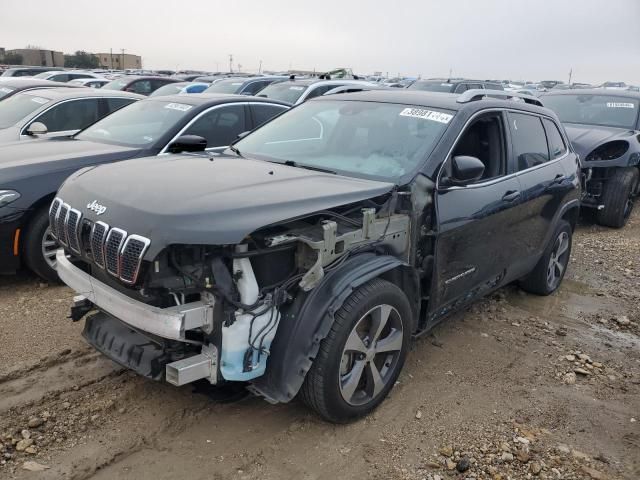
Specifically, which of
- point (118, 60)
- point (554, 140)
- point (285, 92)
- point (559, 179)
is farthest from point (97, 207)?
point (118, 60)

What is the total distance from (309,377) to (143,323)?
0.88 m

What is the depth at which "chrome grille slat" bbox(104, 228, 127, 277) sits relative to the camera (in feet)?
8.45

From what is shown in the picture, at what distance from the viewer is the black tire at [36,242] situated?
15.2ft

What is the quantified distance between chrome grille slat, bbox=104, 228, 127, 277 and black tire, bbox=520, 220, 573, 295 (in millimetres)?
3801

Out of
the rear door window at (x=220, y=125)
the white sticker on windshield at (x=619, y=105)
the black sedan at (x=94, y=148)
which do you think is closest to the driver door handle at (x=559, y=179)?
the black sedan at (x=94, y=148)

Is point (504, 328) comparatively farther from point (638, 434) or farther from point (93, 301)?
point (93, 301)

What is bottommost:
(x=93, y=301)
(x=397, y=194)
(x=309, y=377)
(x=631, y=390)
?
(x=631, y=390)

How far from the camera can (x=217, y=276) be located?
2604 millimetres

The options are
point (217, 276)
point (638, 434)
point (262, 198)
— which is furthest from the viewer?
point (638, 434)

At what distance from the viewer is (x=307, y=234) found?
9.42 ft

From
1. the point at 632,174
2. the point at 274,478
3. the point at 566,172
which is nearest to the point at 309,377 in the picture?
the point at 274,478

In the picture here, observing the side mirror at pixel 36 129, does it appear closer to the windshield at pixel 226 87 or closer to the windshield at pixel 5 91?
the windshield at pixel 5 91

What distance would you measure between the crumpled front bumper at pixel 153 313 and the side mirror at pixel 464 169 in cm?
179

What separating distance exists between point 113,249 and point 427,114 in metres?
2.30
